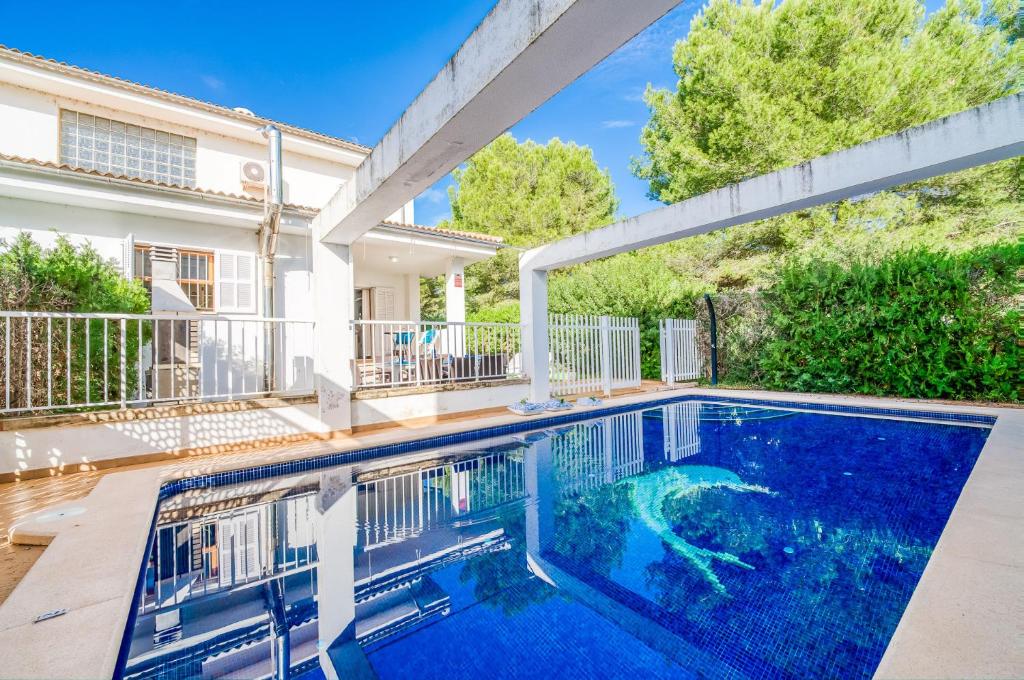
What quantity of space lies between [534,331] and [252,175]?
8.25 m

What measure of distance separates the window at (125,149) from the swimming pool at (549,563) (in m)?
8.80

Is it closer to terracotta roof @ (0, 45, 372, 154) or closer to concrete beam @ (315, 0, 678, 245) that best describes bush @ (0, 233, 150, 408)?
concrete beam @ (315, 0, 678, 245)

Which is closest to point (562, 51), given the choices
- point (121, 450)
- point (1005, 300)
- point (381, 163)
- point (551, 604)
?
point (381, 163)

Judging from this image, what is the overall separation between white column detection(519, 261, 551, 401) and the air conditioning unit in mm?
7245

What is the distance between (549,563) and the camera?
3.33 metres

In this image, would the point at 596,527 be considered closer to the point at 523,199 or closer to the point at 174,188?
the point at 174,188

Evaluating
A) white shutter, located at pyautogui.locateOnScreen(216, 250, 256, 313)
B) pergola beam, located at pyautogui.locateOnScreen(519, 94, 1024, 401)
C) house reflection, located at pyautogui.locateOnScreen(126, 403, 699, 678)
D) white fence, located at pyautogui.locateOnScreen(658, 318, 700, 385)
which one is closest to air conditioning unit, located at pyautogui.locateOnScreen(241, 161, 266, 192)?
white shutter, located at pyautogui.locateOnScreen(216, 250, 256, 313)

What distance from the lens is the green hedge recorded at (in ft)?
25.8

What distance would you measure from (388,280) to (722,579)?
11485 mm

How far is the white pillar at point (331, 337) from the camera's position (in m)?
6.59

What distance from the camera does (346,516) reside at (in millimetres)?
4270

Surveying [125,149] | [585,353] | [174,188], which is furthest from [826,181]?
[125,149]

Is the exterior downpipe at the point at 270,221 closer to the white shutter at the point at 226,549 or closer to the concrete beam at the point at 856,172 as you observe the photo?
the white shutter at the point at 226,549

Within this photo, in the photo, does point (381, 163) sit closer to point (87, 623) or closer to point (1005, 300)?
point (87, 623)
